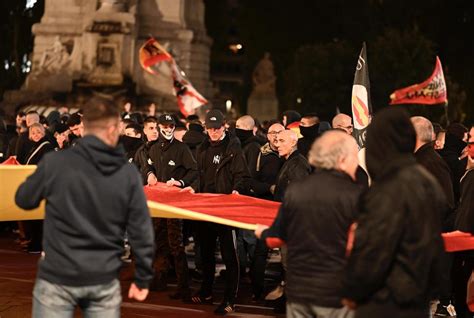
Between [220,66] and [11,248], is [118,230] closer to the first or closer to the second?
[11,248]

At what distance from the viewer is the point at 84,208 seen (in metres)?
7.19

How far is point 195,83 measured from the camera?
133ft

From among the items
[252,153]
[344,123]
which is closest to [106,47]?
[252,153]

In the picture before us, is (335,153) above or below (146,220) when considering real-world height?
above

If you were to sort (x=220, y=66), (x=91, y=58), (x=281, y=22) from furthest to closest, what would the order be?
(x=220, y=66), (x=281, y=22), (x=91, y=58)

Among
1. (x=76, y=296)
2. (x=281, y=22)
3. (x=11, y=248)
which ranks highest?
(x=281, y=22)

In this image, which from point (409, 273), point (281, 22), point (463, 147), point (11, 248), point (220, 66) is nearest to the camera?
point (409, 273)

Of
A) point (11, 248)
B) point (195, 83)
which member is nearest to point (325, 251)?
point (11, 248)

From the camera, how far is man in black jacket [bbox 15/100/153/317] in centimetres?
Result: 716

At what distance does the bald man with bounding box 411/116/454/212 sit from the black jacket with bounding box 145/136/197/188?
354 cm

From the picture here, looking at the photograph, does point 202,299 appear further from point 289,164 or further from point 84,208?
point 84,208

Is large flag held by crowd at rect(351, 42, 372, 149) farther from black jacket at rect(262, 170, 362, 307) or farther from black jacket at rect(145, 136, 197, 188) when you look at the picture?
black jacket at rect(262, 170, 362, 307)

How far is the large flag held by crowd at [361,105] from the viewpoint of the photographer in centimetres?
1295

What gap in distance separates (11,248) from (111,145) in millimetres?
11379
